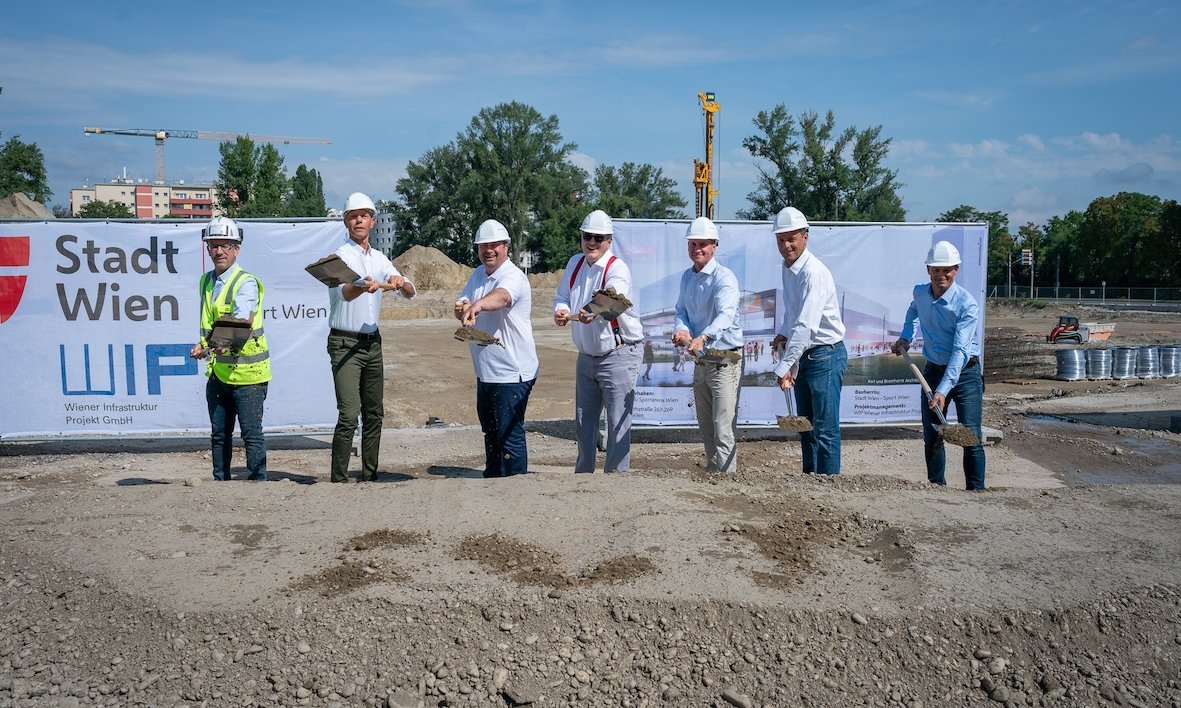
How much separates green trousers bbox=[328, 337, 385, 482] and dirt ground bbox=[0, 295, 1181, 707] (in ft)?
2.99

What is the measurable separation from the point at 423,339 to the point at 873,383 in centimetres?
1935

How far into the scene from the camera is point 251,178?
189 ft

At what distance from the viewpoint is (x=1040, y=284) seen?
77.9 m

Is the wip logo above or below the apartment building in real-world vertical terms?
below

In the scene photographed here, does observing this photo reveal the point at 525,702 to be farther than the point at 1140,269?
No

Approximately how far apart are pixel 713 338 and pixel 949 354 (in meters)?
1.88

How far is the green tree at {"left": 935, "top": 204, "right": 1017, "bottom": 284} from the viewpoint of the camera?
79.2m

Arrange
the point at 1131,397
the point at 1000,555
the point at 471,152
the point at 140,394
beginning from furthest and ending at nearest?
1. the point at 471,152
2. the point at 1131,397
3. the point at 140,394
4. the point at 1000,555

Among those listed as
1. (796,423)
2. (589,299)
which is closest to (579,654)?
(796,423)

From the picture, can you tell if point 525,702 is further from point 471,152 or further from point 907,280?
point 471,152

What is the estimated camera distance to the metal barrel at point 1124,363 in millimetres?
18484

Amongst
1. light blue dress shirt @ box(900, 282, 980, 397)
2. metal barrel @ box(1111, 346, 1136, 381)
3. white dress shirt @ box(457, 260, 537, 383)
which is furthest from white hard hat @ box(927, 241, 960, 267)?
metal barrel @ box(1111, 346, 1136, 381)

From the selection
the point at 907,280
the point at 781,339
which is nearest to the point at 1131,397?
the point at 907,280

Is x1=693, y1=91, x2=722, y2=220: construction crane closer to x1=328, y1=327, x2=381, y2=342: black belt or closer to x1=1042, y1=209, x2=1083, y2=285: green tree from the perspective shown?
x1=1042, y1=209, x2=1083, y2=285: green tree
